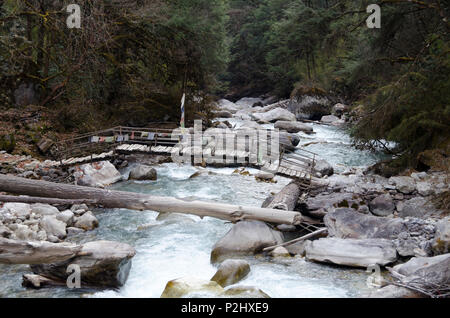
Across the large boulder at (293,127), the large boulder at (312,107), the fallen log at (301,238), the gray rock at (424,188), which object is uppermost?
the large boulder at (312,107)

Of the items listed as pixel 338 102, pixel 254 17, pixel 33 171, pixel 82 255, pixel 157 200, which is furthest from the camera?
pixel 254 17

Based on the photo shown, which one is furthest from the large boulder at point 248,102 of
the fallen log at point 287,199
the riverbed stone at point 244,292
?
the riverbed stone at point 244,292

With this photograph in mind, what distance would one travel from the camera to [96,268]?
6.51 m

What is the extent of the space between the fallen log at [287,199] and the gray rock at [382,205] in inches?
73.6

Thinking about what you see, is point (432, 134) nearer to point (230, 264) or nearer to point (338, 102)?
point (230, 264)

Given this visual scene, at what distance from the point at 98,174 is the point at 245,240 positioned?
23.1ft

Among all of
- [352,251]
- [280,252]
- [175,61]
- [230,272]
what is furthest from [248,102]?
[230,272]

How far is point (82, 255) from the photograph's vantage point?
6684 millimetres

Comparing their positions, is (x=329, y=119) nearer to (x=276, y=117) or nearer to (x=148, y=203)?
(x=276, y=117)

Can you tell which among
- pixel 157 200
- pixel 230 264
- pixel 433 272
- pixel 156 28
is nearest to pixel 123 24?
pixel 156 28

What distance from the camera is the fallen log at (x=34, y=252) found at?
6.61 metres

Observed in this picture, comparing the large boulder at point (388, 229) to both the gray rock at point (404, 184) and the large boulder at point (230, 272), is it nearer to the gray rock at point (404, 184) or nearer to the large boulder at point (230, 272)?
the gray rock at point (404, 184)

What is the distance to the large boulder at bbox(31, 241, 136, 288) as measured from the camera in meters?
6.50

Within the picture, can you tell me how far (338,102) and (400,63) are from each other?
16.7 meters
